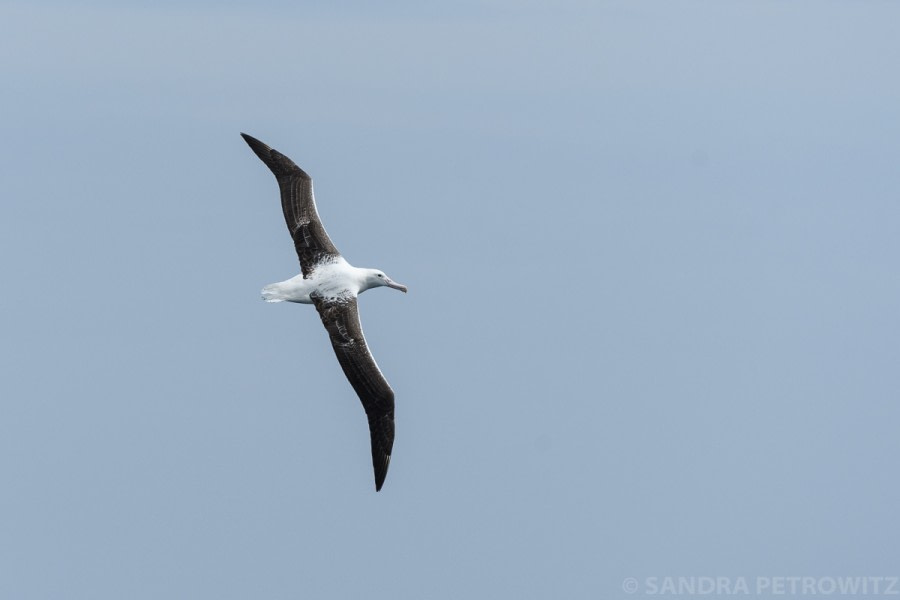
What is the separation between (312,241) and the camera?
44875 millimetres

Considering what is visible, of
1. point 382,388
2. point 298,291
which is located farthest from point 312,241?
point 382,388

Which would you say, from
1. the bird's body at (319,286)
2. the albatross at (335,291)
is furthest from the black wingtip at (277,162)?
the bird's body at (319,286)

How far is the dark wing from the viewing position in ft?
147

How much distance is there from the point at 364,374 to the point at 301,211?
4.79 m

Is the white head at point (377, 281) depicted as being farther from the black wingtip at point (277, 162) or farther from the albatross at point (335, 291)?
the black wingtip at point (277, 162)

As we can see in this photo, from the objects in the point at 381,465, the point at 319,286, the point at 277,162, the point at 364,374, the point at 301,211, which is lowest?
the point at 381,465

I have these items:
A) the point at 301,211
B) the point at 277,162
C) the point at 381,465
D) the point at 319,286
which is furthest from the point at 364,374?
the point at 277,162

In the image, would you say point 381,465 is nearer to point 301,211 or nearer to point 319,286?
point 319,286

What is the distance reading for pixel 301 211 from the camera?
45.4m

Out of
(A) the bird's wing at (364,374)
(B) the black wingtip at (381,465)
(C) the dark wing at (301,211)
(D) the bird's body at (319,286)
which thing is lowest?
(B) the black wingtip at (381,465)

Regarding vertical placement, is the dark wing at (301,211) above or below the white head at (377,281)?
above

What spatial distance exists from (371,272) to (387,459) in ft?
15.1

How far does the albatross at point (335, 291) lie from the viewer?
142 feet

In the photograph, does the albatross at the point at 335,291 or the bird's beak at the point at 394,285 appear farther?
the bird's beak at the point at 394,285
